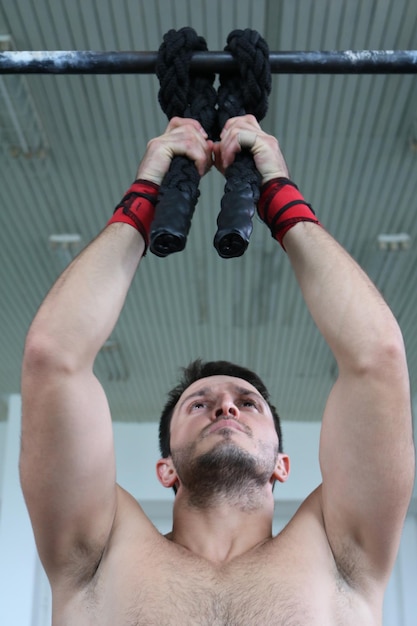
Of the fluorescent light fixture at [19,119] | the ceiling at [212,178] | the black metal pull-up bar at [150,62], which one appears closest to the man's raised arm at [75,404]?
the black metal pull-up bar at [150,62]

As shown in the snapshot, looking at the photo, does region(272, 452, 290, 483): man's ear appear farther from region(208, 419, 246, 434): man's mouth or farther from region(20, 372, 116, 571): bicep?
region(20, 372, 116, 571): bicep

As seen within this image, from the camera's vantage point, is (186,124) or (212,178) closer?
(186,124)

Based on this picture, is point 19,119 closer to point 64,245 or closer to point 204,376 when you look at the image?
point 64,245

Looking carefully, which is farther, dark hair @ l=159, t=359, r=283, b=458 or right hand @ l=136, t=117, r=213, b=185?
dark hair @ l=159, t=359, r=283, b=458

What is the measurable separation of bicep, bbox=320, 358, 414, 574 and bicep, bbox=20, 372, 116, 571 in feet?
1.39

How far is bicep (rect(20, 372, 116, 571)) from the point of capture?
1365 mm

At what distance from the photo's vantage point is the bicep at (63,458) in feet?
4.48

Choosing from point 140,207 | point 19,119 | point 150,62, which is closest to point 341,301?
point 140,207

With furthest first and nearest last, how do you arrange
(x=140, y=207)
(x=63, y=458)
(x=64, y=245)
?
1. (x=64, y=245)
2. (x=140, y=207)
3. (x=63, y=458)

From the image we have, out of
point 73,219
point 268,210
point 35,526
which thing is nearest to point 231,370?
point 268,210

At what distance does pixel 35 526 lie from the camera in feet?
4.70

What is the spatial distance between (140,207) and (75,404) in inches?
15.4

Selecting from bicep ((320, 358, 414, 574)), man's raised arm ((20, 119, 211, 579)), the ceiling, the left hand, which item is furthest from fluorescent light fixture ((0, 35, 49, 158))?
bicep ((320, 358, 414, 574))

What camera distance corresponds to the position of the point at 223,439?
1.72m
